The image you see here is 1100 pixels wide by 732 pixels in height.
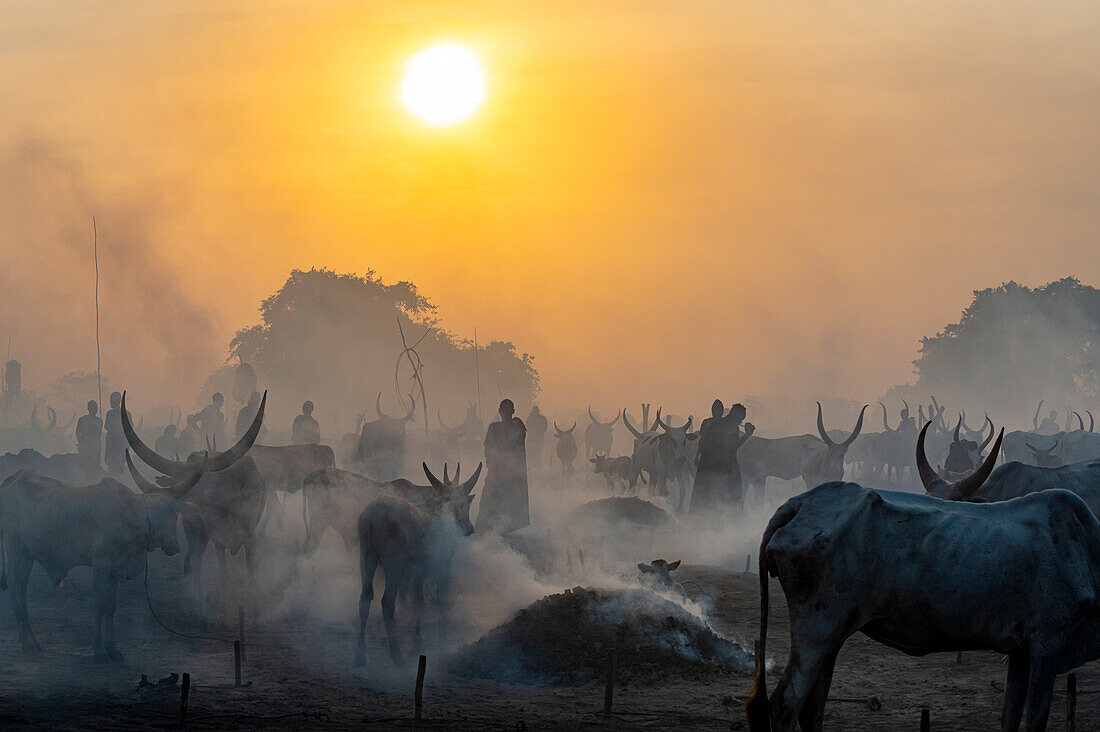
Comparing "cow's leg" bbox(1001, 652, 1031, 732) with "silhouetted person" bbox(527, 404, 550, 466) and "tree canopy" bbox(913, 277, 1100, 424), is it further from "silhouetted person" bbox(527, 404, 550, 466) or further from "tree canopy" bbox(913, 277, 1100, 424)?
"tree canopy" bbox(913, 277, 1100, 424)

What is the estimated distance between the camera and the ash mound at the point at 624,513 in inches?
982

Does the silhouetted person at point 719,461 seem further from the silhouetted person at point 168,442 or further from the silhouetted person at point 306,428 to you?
the silhouetted person at point 168,442

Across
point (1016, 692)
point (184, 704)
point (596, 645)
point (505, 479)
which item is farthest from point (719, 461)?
point (184, 704)

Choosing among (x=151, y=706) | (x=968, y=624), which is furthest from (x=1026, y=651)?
(x=151, y=706)

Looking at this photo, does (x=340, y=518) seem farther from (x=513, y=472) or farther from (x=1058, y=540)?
(x=1058, y=540)

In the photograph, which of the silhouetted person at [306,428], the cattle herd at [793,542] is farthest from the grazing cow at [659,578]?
the silhouetted person at [306,428]

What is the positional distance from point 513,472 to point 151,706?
9.63m

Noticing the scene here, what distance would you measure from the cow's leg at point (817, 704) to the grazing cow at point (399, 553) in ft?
19.7

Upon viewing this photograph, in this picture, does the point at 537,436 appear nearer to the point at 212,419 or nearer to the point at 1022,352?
the point at 212,419

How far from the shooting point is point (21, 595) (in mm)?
13734

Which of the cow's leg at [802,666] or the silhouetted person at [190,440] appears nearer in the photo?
the cow's leg at [802,666]

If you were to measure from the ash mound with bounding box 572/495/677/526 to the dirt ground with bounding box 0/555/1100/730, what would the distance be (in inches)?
367

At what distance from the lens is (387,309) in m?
86.1

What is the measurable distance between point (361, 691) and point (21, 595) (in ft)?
15.3
